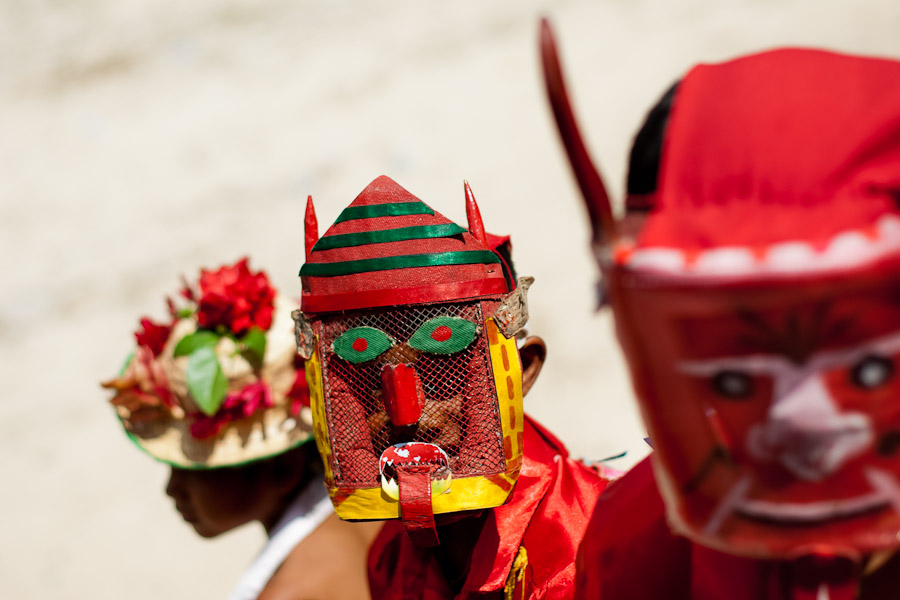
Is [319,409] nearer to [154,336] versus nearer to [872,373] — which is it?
[154,336]

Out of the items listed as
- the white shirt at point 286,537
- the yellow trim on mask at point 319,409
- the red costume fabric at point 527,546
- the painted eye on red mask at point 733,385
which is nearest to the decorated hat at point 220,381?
the white shirt at point 286,537

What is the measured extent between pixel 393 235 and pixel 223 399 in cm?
99

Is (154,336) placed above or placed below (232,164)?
below

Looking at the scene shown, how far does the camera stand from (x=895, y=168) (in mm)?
961

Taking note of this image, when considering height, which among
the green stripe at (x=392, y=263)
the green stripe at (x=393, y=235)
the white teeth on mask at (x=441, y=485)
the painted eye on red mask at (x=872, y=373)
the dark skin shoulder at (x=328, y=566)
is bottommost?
the dark skin shoulder at (x=328, y=566)

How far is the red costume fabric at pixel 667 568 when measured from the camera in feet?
3.50

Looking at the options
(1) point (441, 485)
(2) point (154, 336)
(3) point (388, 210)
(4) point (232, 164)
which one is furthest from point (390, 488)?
(4) point (232, 164)

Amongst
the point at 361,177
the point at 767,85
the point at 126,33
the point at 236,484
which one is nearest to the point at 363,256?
the point at 767,85

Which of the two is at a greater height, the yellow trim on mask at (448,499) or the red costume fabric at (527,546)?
the yellow trim on mask at (448,499)

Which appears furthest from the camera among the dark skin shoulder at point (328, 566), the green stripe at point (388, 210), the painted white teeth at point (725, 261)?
the dark skin shoulder at point (328, 566)

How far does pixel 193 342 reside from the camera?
8.51 feet

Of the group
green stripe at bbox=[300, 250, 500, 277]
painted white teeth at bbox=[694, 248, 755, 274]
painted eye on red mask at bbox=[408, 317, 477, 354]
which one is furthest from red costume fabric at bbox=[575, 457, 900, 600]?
green stripe at bbox=[300, 250, 500, 277]

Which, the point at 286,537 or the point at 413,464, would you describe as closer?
the point at 413,464

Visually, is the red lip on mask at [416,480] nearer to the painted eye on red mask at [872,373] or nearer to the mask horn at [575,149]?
the mask horn at [575,149]
